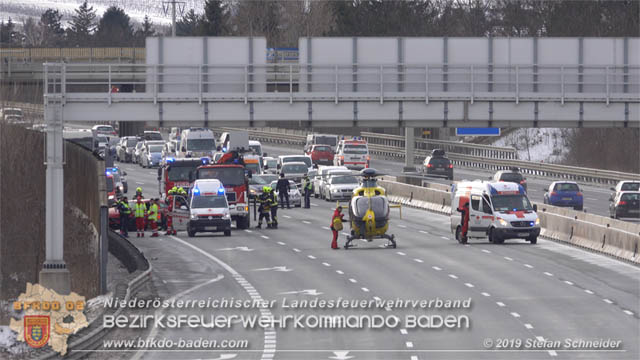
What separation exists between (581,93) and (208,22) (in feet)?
326

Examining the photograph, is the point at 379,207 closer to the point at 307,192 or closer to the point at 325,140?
the point at 307,192

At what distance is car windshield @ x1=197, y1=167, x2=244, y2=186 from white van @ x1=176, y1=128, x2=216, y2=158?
21.6 m

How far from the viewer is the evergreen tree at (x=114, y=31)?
17043 cm

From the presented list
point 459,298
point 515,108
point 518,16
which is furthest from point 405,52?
point 518,16

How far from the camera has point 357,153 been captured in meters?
82.5

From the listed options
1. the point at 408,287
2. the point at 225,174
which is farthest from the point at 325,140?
the point at 408,287

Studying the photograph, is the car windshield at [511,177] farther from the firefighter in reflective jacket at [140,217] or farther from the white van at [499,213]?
the firefighter in reflective jacket at [140,217]

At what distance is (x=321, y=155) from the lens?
3506 inches

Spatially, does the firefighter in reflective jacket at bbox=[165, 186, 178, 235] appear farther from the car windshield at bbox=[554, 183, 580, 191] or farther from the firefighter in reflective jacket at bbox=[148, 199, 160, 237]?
the car windshield at bbox=[554, 183, 580, 191]

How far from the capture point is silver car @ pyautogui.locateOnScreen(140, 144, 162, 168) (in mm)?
→ 91250

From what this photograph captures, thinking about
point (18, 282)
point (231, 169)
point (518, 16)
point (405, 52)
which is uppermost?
point (518, 16)

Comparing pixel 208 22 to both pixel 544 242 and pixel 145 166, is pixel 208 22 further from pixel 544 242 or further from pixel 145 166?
pixel 544 242

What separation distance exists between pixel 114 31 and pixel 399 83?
144 meters

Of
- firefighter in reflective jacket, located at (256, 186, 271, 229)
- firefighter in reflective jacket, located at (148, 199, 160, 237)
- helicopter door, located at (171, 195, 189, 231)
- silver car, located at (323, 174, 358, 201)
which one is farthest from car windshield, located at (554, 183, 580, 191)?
firefighter in reflective jacket, located at (148, 199, 160, 237)
